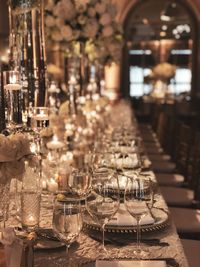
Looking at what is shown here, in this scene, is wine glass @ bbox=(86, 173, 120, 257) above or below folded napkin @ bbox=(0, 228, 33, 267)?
above

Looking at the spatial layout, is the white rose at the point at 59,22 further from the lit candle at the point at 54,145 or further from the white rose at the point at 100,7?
the lit candle at the point at 54,145

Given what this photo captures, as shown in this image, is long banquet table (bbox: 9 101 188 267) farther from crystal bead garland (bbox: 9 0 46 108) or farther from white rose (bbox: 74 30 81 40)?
white rose (bbox: 74 30 81 40)


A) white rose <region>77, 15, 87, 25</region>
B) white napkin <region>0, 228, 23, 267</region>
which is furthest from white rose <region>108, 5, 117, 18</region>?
white napkin <region>0, 228, 23, 267</region>

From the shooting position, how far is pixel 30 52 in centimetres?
297

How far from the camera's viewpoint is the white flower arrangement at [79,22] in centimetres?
464

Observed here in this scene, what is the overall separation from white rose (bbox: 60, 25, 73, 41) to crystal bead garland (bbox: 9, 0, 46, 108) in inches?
65.4

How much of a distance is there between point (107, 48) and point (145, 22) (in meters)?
8.33

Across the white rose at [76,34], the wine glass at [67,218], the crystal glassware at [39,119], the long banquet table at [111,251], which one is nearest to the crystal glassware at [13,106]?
the crystal glassware at [39,119]

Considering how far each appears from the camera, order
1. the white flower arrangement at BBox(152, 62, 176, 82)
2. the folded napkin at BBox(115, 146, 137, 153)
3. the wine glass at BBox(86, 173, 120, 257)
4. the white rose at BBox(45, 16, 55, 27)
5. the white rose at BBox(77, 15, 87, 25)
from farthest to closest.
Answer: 1. the white flower arrangement at BBox(152, 62, 176, 82)
2. the white rose at BBox(77, 15, 87, 25)
3. the white rose at BBox(45, 16, 55, 27)
4. the folded napkin at BBox(115, 146, 137, 153)
5. the wine glass at BBox(86, 173, 120, 257)


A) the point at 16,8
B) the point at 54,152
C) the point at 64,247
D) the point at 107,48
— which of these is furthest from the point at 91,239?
the point at 107,48

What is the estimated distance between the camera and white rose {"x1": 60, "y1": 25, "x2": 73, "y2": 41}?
4.65m

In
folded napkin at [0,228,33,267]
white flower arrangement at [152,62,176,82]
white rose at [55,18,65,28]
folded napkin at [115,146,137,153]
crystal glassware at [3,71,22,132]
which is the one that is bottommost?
folded napkin at [115,146,137,153]

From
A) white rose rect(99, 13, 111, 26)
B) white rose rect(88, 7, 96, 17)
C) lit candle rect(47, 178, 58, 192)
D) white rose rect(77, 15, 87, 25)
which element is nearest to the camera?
lit candle rect(47, 178, 58, 192)

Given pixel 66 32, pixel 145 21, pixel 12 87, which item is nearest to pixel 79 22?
pixel 66 32
